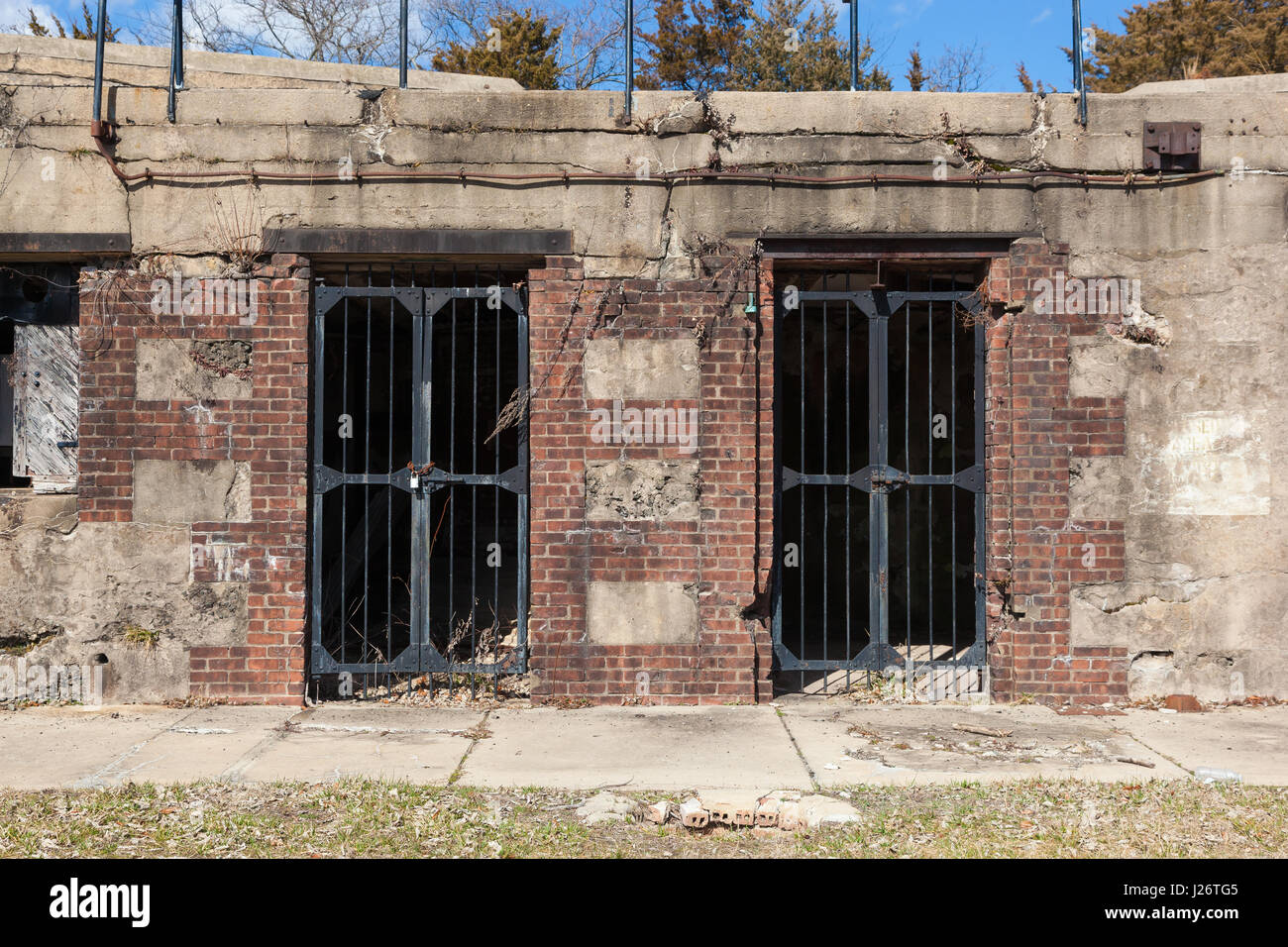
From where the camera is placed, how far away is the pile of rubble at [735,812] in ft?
13.4

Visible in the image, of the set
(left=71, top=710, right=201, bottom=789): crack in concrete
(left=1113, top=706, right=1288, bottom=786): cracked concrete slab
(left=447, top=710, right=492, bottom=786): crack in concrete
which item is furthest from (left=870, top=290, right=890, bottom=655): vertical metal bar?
(left=71, top=710, right=201, bottom=789): crack in concrete

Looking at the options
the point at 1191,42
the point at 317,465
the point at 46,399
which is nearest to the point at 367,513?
the point at 317,465

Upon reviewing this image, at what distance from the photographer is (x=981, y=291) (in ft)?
20.8

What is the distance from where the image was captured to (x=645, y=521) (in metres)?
6.14

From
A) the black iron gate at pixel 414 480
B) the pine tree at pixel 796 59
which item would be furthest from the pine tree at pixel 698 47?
the black iron gate at pixel 414 480

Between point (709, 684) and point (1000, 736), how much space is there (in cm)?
166

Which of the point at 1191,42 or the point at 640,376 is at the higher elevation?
the point at 1191,42

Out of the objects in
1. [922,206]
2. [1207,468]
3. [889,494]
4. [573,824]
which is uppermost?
[922,206]

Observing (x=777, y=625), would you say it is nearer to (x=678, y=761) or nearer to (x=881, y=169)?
(x=678, y=761)

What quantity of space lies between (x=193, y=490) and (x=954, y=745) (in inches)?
180

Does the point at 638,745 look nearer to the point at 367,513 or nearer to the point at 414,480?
the point at 414,480

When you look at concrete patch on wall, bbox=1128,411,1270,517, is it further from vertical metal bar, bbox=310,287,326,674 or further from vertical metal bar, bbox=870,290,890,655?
vertical metal bar, bbox=310,287,326,674

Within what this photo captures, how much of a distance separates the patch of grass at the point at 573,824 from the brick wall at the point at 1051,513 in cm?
160
